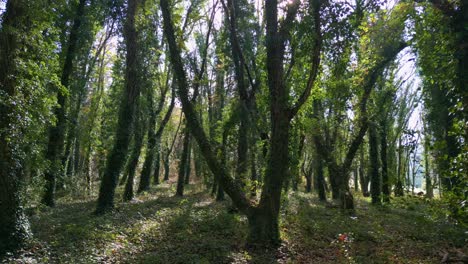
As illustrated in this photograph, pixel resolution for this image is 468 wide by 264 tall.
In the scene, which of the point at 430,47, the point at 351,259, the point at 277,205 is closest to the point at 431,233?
the point at 351,259

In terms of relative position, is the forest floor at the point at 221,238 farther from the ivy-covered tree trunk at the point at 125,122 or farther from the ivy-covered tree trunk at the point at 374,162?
the ivy-covered tree trunk at the point at 374,162

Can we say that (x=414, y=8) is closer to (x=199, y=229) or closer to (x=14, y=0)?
(x=199, y=229)

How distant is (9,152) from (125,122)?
5.58 metres

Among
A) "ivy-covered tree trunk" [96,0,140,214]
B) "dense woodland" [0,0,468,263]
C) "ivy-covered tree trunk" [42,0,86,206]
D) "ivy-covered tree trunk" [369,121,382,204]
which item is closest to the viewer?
"dense woodland" [0,0,468,263]

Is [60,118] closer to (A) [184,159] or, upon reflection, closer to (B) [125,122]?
(B) [125,122]

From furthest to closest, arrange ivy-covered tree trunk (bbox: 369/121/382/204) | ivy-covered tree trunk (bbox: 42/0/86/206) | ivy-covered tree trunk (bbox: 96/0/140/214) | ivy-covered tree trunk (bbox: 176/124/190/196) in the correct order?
ivy-covered tree trunk (bbox: 176/124/190/196) → ivy-covered tree trunk (bbox: 369/121/382/204) → ivy-covered tree trunk (bbox: 42/0/86/206) → ivy-covered tree trunk (bbox: 96/0/140/214)

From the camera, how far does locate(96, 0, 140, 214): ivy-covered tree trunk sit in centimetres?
1333

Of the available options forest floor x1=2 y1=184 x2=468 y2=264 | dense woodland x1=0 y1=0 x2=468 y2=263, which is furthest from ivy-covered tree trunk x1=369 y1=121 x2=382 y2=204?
forest floor x1=2 y1=184 x2=468 y2=264

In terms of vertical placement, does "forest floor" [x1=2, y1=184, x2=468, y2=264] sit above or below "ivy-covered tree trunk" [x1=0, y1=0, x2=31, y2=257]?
below

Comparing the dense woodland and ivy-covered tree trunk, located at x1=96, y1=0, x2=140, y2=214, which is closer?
the dense woodland

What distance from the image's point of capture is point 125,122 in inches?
535

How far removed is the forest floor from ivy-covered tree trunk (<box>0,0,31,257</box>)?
19.5 inches

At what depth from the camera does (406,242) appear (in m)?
10.7

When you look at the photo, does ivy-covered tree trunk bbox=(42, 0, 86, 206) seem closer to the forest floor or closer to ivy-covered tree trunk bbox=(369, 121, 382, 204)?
the forest floor
